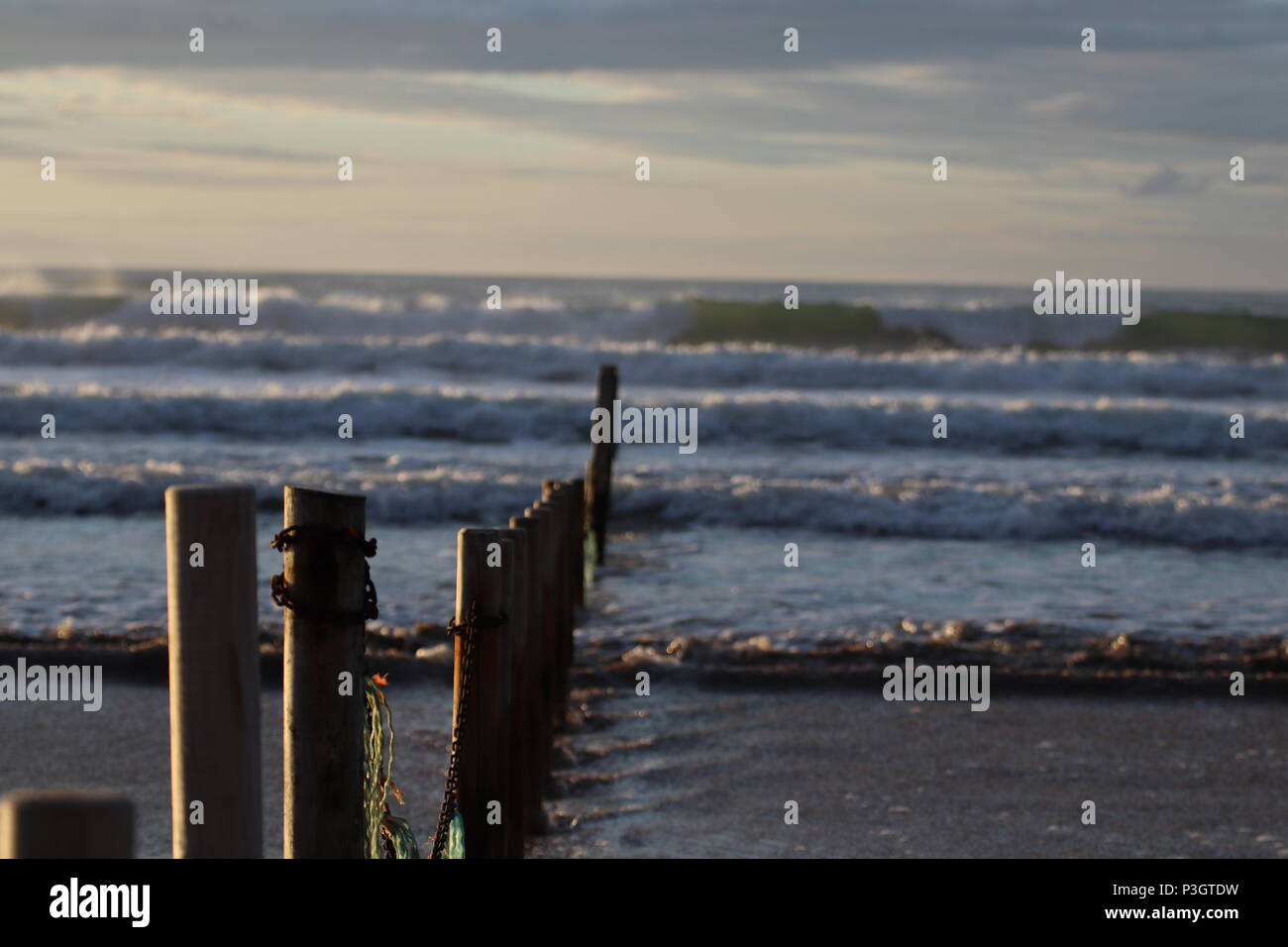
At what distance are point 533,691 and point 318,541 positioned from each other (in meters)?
2.90

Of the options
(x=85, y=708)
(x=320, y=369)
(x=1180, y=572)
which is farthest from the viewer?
(x=320, y=369)

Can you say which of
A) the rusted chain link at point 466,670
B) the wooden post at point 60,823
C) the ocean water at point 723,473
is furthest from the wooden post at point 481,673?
the ocean water at point 723,473

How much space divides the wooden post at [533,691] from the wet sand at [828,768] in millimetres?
173

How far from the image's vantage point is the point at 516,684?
533cm

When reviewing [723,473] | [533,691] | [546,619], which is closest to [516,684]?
[533,691]

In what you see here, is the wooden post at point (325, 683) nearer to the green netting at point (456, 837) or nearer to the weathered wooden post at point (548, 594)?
the green netting at point (456, 837)

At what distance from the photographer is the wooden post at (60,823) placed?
192 centimetres

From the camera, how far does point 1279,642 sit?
9336mm

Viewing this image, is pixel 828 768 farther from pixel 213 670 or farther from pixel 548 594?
pixel 213 670

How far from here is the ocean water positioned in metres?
10.8

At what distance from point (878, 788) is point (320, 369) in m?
24.3
